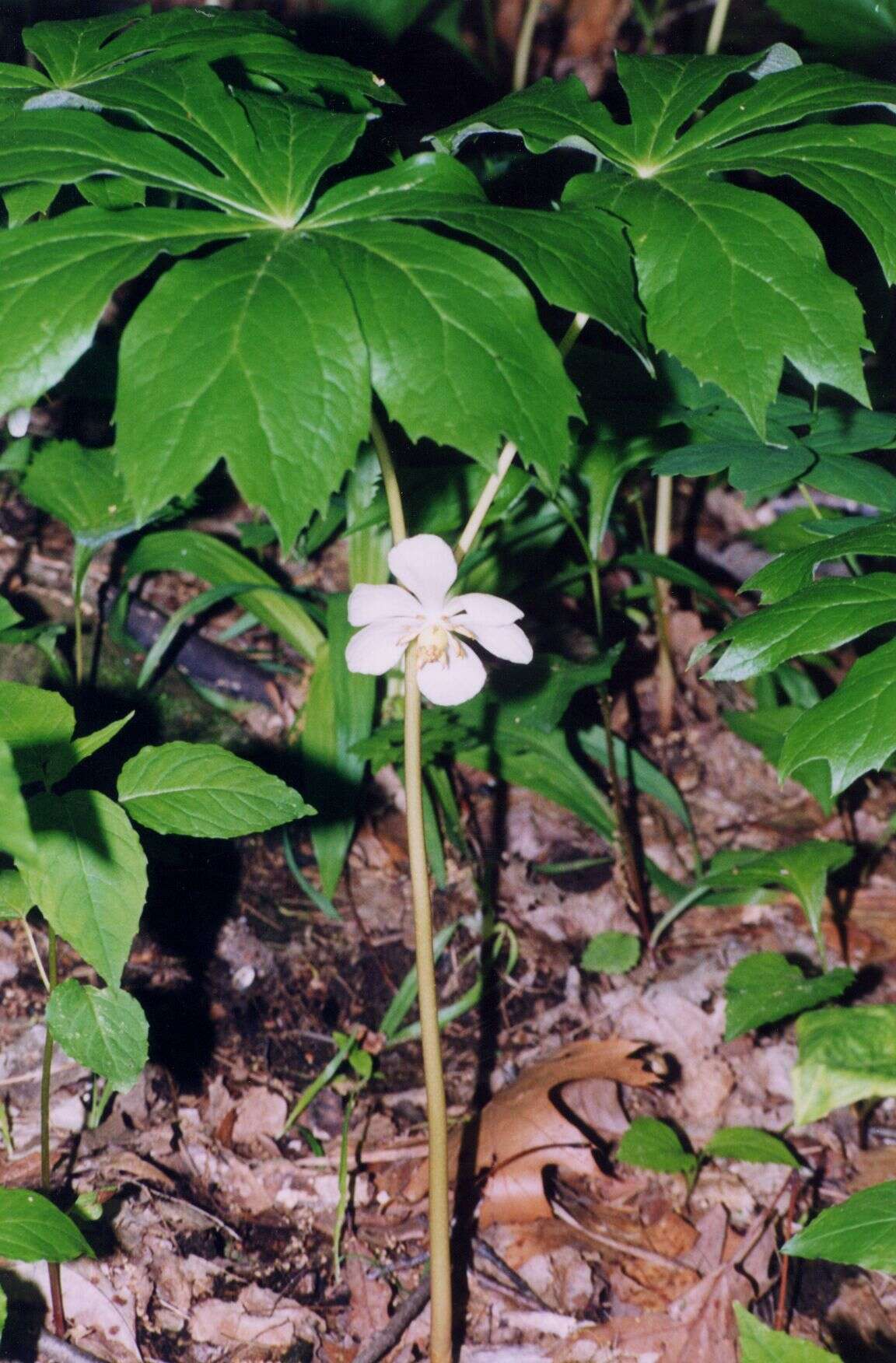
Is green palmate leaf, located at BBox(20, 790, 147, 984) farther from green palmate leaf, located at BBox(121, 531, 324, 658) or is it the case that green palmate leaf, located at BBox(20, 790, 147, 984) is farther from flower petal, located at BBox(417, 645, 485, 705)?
green palmate leaf, located at BBox(121, 531, 324, 658)

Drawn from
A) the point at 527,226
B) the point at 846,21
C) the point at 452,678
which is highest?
the point at 846,21

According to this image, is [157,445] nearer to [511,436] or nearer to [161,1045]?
[511,436]

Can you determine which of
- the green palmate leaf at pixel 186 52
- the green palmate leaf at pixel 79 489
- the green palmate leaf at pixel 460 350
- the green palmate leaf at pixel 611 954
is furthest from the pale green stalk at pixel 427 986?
→ the green palmate leaf at pixel 79 489


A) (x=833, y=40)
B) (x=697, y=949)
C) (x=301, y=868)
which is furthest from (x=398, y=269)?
(x=833, y=40)

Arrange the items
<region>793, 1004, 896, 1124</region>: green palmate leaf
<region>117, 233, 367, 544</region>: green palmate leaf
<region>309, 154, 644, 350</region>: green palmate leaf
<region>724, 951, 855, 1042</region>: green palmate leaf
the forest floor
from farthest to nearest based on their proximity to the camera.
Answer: <region>724, 951, 855, 1042</region>: green palmate leaf < the forest floor < <region>793, 1004, 896, 1124</region>: green palmate leaf < <region>309, 154, 644, 350</region>: green palmate leaf < <region>117, 233, 367, 544</region>: green palmate leaf

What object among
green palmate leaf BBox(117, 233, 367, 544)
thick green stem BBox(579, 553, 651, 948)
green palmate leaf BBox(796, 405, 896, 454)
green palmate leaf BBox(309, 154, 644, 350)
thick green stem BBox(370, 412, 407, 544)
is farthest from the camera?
thick green stem BBox(579, 553, 651, 948)

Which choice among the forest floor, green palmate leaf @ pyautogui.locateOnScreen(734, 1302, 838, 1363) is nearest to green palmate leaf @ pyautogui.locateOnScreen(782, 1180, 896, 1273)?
green palmate leaf @ pyautogui.locateOnScreen(734, 1302, 838, 1363)

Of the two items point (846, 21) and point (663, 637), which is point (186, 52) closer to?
point (663, 637)

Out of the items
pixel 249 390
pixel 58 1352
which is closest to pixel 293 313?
pixel 249 390
